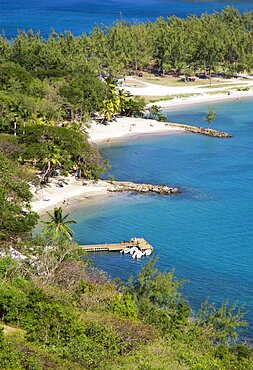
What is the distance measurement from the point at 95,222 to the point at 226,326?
21.8m

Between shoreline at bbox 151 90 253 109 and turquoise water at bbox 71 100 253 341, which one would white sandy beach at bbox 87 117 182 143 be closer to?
turquoise water at bbox 71 100 253 341

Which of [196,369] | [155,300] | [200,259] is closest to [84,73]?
[200,259]

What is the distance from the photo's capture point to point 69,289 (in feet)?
114

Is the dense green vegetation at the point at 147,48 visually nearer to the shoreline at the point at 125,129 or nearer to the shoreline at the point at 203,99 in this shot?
the shoreline at the point at 203,99

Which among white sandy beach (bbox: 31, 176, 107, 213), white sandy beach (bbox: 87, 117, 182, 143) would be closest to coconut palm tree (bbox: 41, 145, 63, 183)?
white sandy beach (bbox: 31, 176, 107, 213)

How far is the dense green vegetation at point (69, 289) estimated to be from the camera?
26984 millimetres

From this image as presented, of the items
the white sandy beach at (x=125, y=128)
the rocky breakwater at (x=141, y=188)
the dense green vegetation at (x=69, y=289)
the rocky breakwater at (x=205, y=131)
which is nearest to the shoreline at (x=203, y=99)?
the white sandy beach at (x=125, y=128)

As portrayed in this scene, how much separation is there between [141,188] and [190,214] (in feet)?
24.5

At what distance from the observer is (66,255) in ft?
132

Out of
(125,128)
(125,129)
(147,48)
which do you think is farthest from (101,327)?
(147,48)

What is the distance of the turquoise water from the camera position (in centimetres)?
4556

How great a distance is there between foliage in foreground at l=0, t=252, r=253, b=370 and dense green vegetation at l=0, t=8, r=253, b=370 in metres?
0.05

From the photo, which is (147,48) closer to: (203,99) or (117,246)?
(203,99)

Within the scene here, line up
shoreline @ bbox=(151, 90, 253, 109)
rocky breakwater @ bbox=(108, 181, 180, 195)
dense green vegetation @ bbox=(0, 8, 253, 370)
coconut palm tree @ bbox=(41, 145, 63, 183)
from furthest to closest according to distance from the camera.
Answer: shoreline @ bbox=(151, 90, 253, 109)
rocky breakwater @ bbox=(108, 181, 180, 195)
coconut palm tree @ bbox=(41, 145, 63, 183)
dense green vegetation @ bbox=(0, 8, 253, 370)
